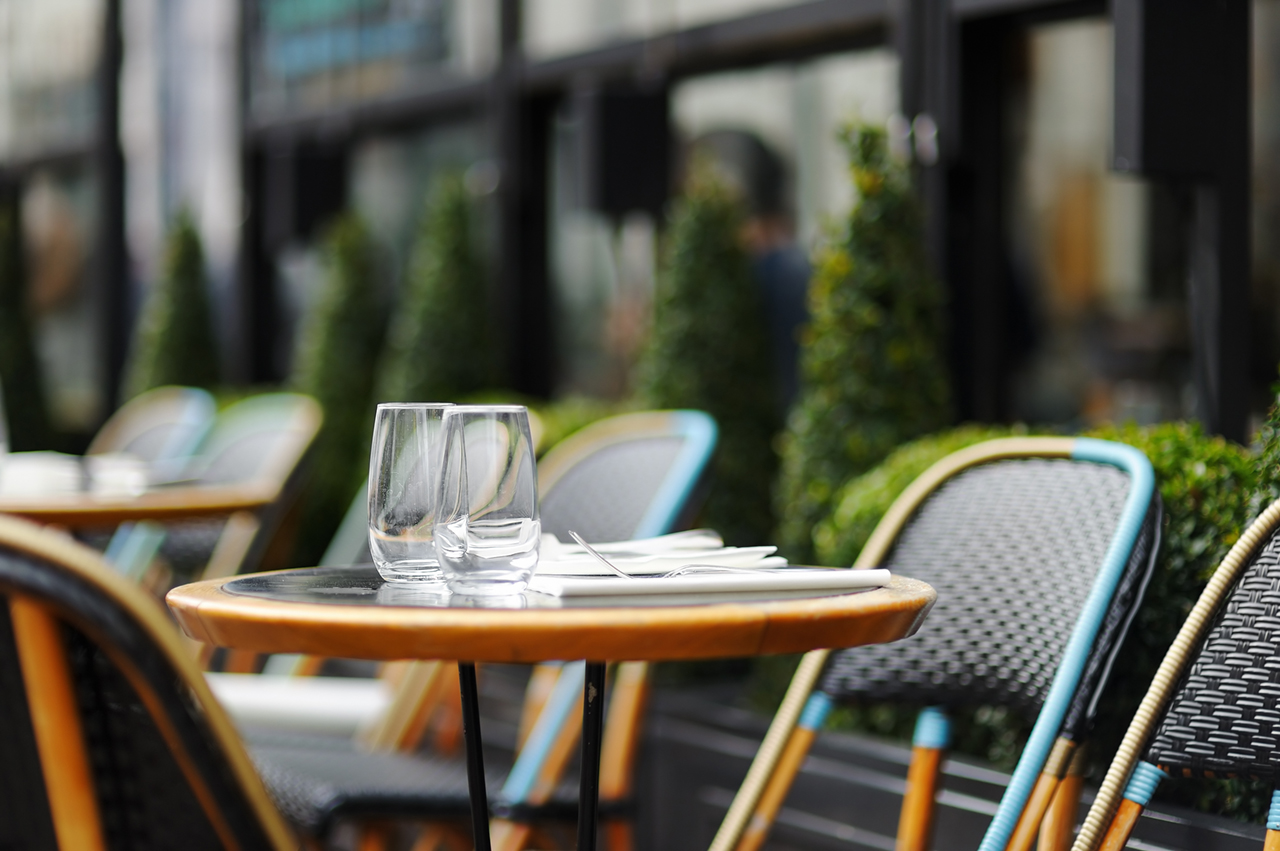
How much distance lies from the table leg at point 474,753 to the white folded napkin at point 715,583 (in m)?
0.17

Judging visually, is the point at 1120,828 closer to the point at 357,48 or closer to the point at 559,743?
the point at 559,743

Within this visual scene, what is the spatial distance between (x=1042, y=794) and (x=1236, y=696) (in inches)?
10.7

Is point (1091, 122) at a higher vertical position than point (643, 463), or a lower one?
higher

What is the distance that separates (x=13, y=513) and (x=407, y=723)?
768 mm

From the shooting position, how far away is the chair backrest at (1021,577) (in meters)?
1.85

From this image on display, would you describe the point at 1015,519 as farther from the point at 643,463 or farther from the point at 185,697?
the point at 185,697

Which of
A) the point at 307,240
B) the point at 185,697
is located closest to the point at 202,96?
the point at 307,240

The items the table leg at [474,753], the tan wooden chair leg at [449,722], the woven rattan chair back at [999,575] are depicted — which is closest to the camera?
the table leg at [474,753]

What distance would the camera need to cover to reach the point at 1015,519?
2102mm

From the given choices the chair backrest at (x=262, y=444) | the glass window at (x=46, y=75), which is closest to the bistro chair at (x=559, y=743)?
the chair backrest at (x=262, y=444)

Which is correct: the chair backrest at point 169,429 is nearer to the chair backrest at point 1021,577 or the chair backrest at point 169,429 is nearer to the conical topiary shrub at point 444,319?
the conical topiary shrub at point 444,319

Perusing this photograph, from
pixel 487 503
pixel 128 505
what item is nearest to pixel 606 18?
pixel 128 505

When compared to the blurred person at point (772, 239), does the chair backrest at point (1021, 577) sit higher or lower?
lower

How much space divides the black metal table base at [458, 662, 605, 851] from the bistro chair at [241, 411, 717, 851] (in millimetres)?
467
